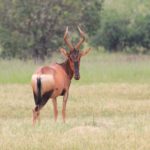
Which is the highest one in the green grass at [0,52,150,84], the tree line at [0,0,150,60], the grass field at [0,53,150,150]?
the grass field at [0,53,150,150]

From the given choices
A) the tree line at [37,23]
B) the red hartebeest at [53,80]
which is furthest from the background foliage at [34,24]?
the red hartebeest at [53,80]

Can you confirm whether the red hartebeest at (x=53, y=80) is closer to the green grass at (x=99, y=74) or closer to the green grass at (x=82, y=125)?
the green grass at (x=82, y=125)

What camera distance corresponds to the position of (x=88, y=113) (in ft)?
55.4

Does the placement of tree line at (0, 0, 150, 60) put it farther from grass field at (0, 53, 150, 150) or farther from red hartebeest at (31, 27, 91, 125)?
red hartebeest at (31, 27, 91, 125)

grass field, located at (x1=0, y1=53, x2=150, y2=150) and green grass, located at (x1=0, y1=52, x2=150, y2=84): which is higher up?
grass field, located at (x1=0, y1=53, x2=150, y2=150)

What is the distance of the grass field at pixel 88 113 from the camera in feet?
33.1

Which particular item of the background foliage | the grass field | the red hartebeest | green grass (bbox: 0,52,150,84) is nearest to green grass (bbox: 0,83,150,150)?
the grass field

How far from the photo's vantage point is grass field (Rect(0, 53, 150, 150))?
10094 millimetres

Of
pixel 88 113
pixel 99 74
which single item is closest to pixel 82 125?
Answer: pixel 88 113

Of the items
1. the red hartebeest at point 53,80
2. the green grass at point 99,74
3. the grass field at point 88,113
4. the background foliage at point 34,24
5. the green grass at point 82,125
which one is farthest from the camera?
the background foliage at point 34,24

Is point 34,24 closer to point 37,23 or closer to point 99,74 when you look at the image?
point 37,23

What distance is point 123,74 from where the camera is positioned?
82.0 ft

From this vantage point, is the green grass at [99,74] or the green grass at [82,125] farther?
the green grass at [99,74]

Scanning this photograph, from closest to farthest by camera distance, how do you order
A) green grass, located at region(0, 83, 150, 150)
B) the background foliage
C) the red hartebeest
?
green grass, located at region(0, 83, 150, 150), the red hartebeest, the background foliage
